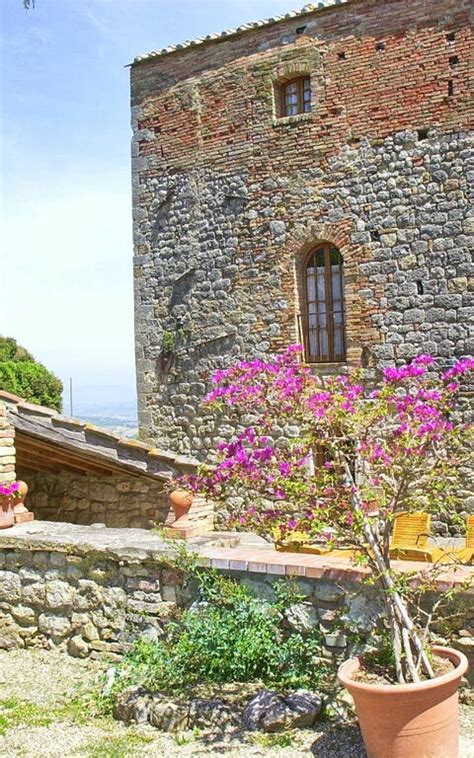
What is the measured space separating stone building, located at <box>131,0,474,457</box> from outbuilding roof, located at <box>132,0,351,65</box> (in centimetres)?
3

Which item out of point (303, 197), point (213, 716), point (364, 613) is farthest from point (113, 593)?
point (303, 197)

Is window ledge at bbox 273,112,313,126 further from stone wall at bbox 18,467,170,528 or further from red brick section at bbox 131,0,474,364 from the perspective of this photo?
stone wall at bbox 18,467,170,528

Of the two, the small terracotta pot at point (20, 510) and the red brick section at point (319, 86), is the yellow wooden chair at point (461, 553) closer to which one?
the small terracotta pot at point (20, 510)

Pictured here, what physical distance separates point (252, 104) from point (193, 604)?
903cm

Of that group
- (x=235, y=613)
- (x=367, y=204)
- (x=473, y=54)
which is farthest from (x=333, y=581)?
(x=473, y=54)

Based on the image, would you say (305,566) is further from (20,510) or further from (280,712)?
(20,510)

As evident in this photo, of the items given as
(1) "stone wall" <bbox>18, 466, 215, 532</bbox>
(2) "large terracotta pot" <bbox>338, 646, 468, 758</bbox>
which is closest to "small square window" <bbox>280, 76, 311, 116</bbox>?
(1) "stone wall" <bbox>18, 466, 215, 532</bbox>

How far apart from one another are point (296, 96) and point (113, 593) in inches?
348

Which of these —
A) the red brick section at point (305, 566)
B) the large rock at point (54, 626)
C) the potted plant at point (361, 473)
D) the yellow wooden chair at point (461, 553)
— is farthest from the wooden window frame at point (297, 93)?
the large rock at point (54, 626)

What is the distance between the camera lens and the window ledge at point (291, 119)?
12305 millimetres

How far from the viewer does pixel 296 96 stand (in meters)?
12.6

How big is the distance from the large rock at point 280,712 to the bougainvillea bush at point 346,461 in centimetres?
76

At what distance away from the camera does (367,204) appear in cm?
1188

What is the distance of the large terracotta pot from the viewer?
4508 mm
